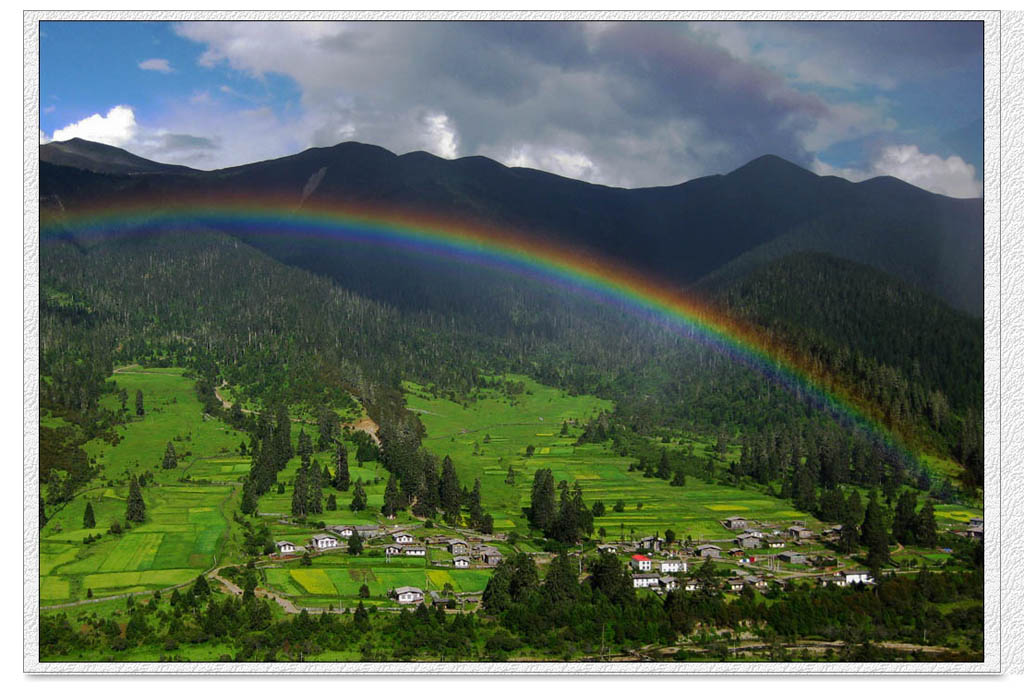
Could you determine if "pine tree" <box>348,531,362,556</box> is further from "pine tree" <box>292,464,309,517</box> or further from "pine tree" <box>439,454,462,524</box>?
"pine tree" <box>439,454,462,524</box>

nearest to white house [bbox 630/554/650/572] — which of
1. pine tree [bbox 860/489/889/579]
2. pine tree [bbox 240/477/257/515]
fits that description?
pine tree [bbox 860/489/889/579]

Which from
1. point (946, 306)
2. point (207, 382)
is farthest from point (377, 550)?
point (946, 306)

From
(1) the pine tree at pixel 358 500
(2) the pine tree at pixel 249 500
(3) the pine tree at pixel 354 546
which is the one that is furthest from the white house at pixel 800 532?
(2) the pine tree at pixel 249 500

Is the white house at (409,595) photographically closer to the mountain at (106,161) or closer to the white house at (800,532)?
the white house at (800,532)

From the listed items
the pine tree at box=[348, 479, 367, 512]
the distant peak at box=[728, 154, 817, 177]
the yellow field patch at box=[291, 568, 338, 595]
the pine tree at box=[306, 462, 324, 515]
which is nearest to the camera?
the yellow field patch at box=[291, 568, 338, 595]

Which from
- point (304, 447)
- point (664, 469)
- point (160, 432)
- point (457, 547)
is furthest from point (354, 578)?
point (664, 469)

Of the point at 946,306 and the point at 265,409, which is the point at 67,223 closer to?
the point at 265,409
